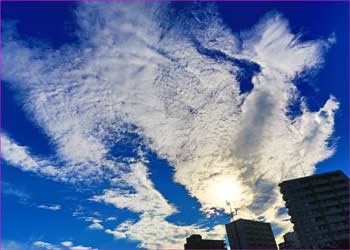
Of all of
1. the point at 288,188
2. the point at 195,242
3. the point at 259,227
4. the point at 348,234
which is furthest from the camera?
the point at 259,227

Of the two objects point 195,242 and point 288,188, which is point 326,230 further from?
point 195,242

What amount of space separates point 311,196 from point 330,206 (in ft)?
19.0

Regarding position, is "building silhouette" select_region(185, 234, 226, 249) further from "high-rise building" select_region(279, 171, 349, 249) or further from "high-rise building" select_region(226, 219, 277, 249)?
"high-rise building" select_region(279, 171, 349, 249)

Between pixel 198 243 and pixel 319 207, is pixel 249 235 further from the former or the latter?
pixel 319 207

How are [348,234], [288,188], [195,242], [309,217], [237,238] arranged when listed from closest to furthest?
[348,234]
[309,217]
[288,188]
[195,242]
[237,238]

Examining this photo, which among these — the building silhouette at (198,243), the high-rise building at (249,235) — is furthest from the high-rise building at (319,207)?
the high-rise building at (249,235)

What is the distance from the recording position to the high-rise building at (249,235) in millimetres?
133250

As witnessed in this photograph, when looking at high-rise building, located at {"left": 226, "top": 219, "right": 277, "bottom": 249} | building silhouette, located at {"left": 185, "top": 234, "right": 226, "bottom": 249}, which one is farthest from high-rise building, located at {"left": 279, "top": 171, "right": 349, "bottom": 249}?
high-rise building, located at {"left": 226, "top": 219, "right": 277, "bottom": 249}

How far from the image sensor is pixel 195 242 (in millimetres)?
114750

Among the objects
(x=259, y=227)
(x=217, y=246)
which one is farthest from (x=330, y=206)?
(x=259, y=227)

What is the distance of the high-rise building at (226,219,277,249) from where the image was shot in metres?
133

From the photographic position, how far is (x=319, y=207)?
294ft

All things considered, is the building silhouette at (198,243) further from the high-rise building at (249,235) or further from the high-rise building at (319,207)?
the high-rise building at (319,207)

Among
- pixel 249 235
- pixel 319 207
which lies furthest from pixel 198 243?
pixel 319 207
